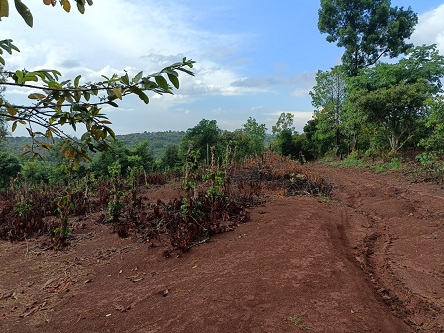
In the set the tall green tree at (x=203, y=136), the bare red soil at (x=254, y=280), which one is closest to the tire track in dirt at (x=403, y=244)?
the bare red soil at (x=254, y=280)

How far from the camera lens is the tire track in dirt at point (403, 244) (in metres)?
3.14

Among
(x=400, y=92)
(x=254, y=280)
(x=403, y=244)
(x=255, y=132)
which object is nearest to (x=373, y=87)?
(x=400, y=92)

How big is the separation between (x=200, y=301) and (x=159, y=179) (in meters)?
10.4

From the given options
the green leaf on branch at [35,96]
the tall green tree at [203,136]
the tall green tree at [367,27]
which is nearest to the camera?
the green leaf on branch at [35,96]

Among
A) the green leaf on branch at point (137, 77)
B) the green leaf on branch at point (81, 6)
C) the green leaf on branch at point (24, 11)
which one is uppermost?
the green leaf on branch at point (81, 6)

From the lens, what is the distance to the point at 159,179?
13133 millimetres

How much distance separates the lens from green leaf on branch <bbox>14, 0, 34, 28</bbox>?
875mm

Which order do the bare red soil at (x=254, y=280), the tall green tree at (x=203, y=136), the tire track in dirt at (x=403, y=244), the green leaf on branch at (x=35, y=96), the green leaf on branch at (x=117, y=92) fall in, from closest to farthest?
the green leaf on branch at (x=117, y=92) → the green leaf on branch at (x=35, y=96) → the bare red soil at (x=254, y=280) → the tire track in dirt at (x=403, y=244) → the tall green tree at (x=203, y=136)

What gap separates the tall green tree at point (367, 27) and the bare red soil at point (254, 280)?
17.1m

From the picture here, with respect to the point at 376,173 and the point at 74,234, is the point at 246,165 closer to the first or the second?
the point at 376,173

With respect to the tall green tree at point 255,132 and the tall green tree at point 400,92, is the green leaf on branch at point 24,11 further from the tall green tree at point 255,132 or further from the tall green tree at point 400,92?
the tall green tree at point 255,132

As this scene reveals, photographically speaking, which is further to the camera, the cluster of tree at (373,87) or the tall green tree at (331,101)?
the tall green tree at (331,101)

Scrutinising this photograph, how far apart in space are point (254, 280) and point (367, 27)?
21.7 meters

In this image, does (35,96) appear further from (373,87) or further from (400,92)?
(373,87)
